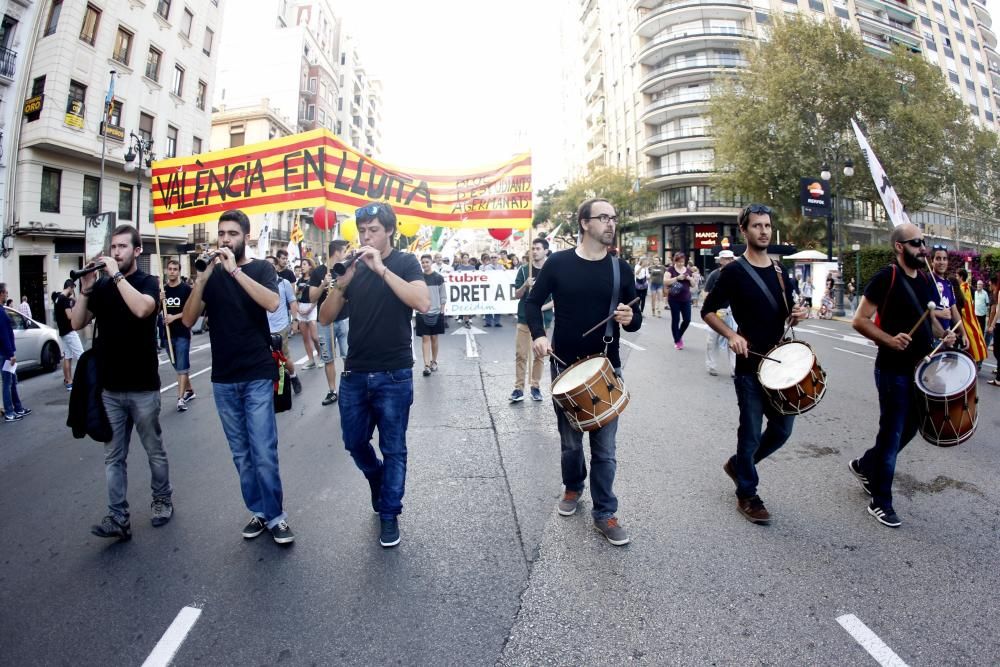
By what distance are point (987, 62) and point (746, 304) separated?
275 ft

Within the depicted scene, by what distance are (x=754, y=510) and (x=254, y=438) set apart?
3.09 meters

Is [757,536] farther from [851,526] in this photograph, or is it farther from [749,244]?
[749,244]

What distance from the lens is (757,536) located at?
3.23 metres

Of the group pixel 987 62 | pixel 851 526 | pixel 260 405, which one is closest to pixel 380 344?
pixel 260 405

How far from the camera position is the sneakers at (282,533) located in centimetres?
322

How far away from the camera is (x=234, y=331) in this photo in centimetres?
326

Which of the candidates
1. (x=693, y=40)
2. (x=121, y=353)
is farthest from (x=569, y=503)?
(x=693, y=40)

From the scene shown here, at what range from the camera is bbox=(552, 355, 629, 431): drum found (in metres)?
3.09

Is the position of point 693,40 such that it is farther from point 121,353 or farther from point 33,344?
point 121,353

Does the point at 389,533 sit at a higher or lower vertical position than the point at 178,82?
lower

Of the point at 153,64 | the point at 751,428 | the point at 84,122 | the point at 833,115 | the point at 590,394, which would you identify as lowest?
the point at 751,428

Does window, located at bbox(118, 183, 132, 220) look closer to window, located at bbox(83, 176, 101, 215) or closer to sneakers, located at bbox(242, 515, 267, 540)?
window, located at bbox(83, 176, 101, 215)

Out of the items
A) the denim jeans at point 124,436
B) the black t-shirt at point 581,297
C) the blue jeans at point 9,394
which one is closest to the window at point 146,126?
the blue jeans at point 9,394

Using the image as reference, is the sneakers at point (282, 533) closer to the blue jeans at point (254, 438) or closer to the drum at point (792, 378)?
the blue jeans at point (254, 438)
